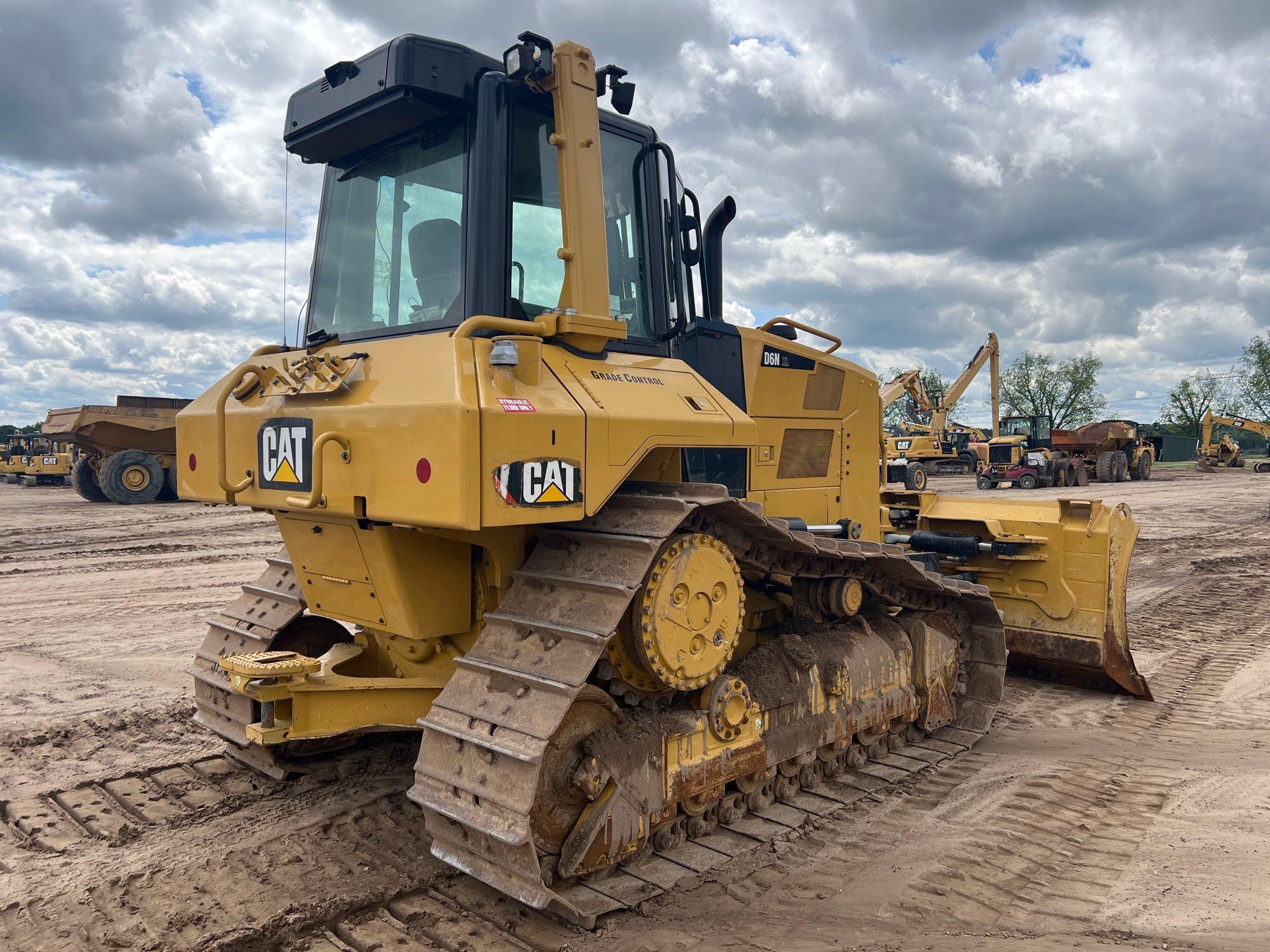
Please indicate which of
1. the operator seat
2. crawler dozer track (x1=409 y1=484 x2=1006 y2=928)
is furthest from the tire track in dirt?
the operator seat

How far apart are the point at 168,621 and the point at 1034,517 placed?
810 cm

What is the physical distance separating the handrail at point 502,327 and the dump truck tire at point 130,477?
2160 centimetres

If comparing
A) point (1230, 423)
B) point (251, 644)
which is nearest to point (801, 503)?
point (251, 644)

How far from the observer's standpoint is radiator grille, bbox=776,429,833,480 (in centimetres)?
540

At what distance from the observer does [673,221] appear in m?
4.48

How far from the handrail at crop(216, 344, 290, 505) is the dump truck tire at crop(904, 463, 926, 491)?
11.2 m

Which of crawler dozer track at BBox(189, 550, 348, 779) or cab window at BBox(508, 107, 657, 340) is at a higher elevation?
A: cab window at BBox(508, 107, 657, 340)

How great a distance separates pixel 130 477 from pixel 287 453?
69.8 feet

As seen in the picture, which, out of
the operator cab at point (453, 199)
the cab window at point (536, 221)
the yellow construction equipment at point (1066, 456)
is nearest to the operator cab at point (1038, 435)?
the yellow construction equipment at point (1066, 456)

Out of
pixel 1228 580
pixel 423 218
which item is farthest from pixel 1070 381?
pixel 423 218

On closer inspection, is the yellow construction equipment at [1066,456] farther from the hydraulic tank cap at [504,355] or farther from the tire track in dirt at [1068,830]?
the hydraulic tank cap at [504,355]

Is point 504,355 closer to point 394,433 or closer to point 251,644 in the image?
point 394,433

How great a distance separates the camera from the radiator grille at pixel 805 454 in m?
5.40

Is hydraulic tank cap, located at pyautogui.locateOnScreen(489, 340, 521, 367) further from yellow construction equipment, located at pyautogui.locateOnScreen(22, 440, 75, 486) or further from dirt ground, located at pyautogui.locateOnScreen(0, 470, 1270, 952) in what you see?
yellow construction equipment, located at pyautogui.locateOnScreen(22, 440, 75, 486)
